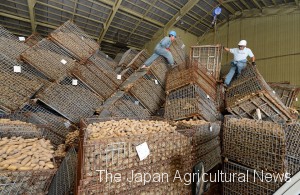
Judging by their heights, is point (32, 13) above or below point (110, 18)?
below

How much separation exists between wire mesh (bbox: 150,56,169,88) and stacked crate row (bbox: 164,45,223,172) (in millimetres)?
186

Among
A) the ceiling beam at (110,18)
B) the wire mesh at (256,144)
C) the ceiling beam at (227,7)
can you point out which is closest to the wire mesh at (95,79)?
the wire mesh at (256,144)

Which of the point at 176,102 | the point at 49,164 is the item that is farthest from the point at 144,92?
the point at 49,164

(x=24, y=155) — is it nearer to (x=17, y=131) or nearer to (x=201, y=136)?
(x=17, y=131)

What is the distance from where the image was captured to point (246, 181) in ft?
11.1

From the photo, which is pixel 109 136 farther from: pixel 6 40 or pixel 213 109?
pixel 6 40

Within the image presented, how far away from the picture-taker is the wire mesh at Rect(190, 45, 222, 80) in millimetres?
6466

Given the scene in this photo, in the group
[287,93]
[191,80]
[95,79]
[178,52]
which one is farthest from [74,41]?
[287,93]

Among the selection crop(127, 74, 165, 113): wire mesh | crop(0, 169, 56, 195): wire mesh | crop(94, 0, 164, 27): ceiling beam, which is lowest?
crop(0, 169, 56, 195): wire mesh

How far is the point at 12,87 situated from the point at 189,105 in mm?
4202

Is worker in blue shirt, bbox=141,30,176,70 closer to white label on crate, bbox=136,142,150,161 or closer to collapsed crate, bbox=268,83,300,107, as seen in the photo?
collapsed crate, bbox=268,83,300,107

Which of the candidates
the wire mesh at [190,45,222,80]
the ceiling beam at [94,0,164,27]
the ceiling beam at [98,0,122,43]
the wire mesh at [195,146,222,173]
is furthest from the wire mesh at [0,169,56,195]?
the ceiling beam at [98,0,122,43]

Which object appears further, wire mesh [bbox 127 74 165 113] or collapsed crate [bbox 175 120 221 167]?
wire mesh [bbox 127 74 165 113]

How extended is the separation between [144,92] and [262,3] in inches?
427
